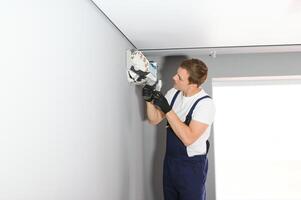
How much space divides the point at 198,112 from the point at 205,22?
1.89ft

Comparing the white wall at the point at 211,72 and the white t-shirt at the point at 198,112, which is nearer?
the white t-shirt at the point at 198,112

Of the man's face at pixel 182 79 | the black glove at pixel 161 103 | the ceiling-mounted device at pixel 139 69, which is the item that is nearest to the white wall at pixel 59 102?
the ceiling-mounted device at pixel 139 69

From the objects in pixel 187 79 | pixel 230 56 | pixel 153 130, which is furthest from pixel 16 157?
pixel 230 56

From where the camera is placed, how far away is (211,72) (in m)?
3.03

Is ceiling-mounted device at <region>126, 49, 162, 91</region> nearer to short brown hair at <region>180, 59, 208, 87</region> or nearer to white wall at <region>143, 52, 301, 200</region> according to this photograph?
short brown hair at <region>180, 59, 208, 87</region>

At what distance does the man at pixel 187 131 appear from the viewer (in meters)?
2.09

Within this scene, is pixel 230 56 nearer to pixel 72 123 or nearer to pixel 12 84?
pixel 72 123

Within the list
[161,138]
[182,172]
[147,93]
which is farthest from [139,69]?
[161,138]

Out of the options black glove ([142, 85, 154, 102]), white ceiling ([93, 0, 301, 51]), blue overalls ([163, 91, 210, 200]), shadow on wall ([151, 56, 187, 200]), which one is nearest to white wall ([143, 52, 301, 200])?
shadow on wall ([151, 56, 187, 200])

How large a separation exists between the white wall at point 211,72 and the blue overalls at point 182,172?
27.8 inches

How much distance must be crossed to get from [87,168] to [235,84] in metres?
2.03

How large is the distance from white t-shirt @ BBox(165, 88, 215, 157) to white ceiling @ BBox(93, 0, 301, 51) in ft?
1.49

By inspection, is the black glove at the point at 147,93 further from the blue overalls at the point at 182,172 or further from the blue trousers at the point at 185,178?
the blue trousers at the point at 185,178

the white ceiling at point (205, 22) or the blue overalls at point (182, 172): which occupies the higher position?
the white ceiling at point (205, 22)
